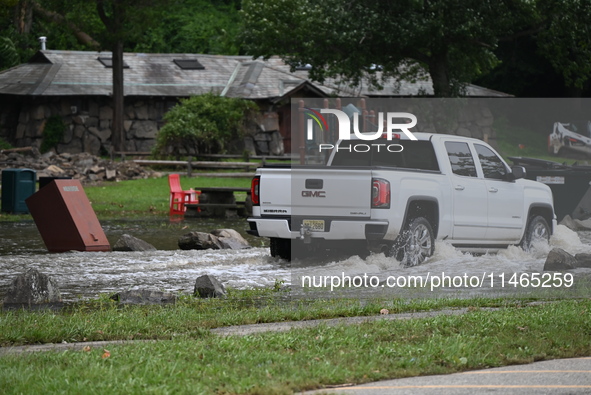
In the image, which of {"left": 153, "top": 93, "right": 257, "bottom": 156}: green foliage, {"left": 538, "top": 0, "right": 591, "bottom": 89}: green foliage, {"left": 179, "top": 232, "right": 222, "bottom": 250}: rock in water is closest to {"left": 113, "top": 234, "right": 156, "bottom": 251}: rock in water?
{"left": 179, "top": 232, "right": 222, "bottom": 250}: rock in water

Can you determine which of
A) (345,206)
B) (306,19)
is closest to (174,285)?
(345,206)

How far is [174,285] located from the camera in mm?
13031

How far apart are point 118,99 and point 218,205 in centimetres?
1934

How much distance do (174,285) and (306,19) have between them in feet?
76.1

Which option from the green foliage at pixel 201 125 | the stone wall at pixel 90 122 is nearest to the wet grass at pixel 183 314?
the green foliage at pixel 201 125

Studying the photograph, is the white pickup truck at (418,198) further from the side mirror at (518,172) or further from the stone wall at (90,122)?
the stone wall at (90,122)

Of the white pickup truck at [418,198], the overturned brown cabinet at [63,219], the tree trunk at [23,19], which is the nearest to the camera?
the white pickup truck at [418,198]

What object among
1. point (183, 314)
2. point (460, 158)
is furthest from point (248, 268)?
point (183, 314)

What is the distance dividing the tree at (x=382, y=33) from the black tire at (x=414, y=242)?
19808 mm

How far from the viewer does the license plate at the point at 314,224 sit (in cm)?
1355

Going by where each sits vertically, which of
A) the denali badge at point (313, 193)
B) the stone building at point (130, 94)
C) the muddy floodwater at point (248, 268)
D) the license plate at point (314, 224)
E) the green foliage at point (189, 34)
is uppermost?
the green foliage at point (189, 34)

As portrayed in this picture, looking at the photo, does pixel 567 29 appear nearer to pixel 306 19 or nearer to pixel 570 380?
pixel 306 19

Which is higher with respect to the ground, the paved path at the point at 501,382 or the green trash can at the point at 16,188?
the green trash can at the point at 16,188

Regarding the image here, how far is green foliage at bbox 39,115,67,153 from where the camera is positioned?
4678 centimetres
